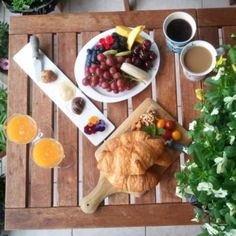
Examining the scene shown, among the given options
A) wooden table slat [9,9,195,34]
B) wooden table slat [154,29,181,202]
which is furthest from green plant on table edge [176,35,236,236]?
wooden table slat [9,9,195,34]

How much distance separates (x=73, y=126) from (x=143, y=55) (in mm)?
261

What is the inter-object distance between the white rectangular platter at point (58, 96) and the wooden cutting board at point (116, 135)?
3 cm

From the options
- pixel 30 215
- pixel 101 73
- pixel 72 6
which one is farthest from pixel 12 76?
pixel 72 6

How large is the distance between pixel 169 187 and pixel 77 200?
0.78ft

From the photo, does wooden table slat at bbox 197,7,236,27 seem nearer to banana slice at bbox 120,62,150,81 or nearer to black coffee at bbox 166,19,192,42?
black coffee at bbox 166,19,192,42

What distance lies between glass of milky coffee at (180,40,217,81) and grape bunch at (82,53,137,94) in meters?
0.14

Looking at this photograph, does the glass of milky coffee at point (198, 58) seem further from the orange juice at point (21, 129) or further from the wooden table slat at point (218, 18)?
the orange juice at point (21, 129)

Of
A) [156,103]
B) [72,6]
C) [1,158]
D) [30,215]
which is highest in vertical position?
[72,6]

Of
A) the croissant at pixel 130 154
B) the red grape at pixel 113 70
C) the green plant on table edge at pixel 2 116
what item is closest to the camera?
the croissant at pixel 130 154

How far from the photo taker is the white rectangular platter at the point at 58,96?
1.06 m

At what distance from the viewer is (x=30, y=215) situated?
40.7 inches

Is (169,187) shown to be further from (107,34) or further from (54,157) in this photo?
(107,34)

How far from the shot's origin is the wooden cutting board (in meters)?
1.02

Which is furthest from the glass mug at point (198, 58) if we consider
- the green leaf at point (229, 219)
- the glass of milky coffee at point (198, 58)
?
the green leaf at point (229, 219)
